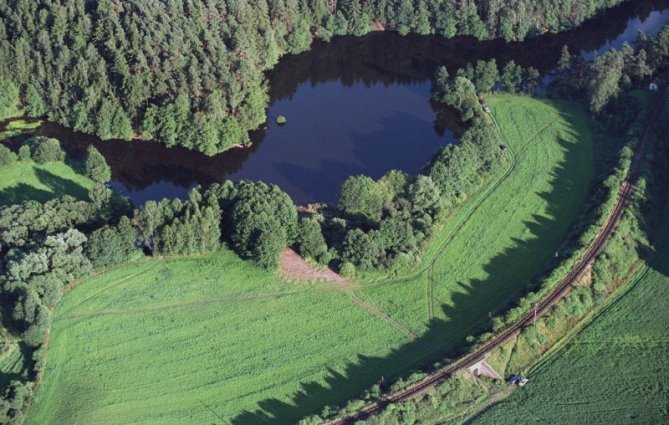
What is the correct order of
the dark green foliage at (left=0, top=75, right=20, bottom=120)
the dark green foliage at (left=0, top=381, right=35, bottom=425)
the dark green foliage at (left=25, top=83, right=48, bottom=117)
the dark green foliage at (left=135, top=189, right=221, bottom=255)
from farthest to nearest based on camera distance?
the dark green foliage at (left=25, top=83, right=48, bottom=117) → the dark green foliage at (left=0, top=75, right=20, bottom=120) → the dark green foliage at (left=135, top=189, right=221, bottom=255) → the dark green foliage at (left=0, top=381, right=35, bottom=425)

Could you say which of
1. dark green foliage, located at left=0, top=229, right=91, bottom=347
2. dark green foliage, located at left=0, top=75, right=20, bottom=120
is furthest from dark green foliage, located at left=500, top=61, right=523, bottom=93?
dark green foliage, located at left=0, top=75, right=20, bottom=120

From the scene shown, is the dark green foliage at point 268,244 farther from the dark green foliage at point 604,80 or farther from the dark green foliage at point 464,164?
the dark green foliage at point 604,80

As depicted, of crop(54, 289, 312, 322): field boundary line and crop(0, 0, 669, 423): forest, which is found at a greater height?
crop(0, 0, 669, 423): forest

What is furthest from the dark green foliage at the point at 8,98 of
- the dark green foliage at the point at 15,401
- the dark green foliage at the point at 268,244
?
the dark green foliage at the point at 15,401

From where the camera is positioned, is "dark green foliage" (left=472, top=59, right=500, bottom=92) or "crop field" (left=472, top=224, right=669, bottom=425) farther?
"dark green foliage" (left=472, top=59, right=500, bottom=92)

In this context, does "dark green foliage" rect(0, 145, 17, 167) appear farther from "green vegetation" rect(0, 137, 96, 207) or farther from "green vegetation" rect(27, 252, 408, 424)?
"green vegetation" rect(27, 252, 408, 424)

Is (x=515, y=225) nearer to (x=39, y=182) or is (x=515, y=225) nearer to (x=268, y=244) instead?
(x=268, y=244)

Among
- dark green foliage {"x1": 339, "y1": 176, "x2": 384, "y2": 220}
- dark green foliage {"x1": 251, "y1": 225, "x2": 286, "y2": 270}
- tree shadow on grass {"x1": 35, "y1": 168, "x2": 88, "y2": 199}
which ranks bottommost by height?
tree shadow on grass {"x1": 35, "y1": 168, "x2": 88, "y2": 199}

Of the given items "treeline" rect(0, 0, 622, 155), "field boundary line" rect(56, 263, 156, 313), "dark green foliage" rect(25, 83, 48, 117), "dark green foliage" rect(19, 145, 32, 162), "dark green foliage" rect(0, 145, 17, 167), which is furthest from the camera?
"dark green foliage" rect(25, 83, 48, 117)
